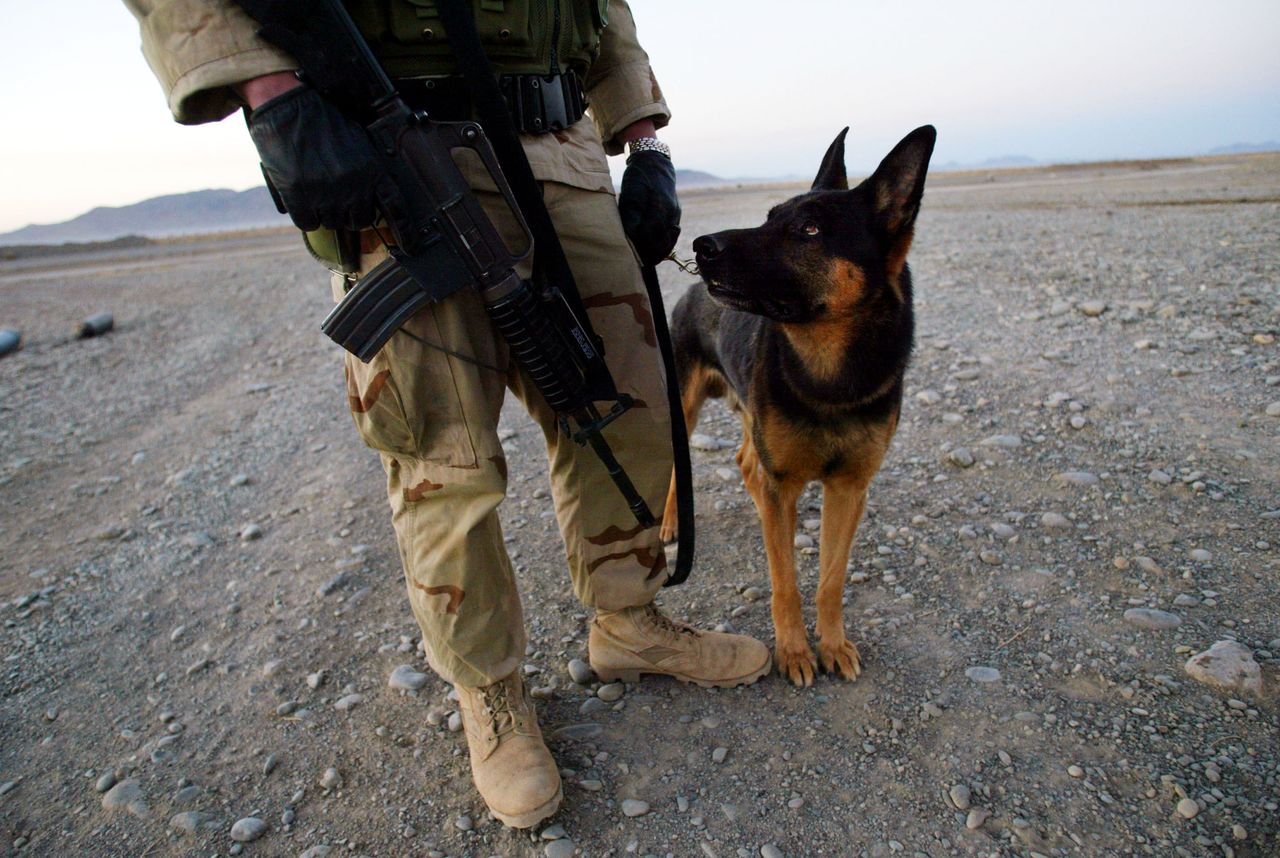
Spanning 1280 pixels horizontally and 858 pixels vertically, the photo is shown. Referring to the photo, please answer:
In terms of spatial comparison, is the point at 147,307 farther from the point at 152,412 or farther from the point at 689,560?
the point at 689,560

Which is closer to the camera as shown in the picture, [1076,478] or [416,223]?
[416,223]

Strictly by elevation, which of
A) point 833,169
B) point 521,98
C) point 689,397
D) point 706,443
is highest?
point 521,98

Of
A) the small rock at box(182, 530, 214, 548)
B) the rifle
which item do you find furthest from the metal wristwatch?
the small rock at box(182, 530, 214, 548)

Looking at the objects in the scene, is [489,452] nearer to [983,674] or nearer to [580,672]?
[580,672]

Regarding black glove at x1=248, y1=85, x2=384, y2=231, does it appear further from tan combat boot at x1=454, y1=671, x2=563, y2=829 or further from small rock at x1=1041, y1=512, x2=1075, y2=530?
small rock at x1=1041, y1=512, x2=1075, y2=530

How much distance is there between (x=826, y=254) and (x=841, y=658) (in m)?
1.45

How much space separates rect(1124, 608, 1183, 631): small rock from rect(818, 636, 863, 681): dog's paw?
100cm

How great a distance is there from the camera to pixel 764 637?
295 cm

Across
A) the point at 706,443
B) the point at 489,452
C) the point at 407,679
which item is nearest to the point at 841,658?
the point at 489,452

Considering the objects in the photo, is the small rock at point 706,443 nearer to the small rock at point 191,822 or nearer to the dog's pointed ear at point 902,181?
the dog's pointed ear at point 902,181

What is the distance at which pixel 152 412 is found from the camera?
665cm

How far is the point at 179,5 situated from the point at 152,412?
6071 millimetres

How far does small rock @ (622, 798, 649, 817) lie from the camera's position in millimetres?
2158

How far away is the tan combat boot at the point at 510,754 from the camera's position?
2107 mm
